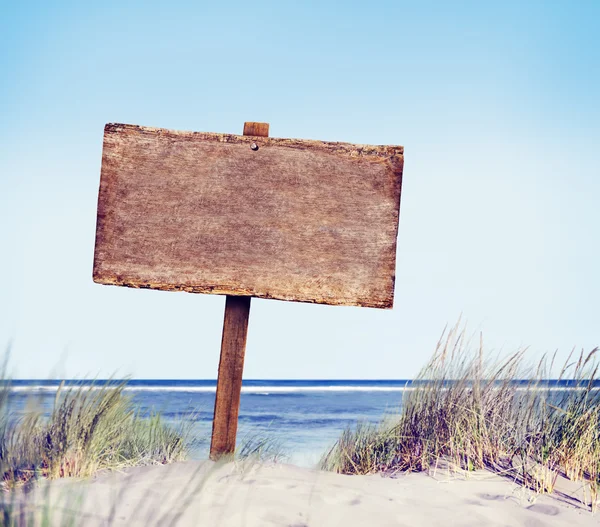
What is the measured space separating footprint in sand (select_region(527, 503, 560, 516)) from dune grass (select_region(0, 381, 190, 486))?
2.00 m

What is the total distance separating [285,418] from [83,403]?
7.99m

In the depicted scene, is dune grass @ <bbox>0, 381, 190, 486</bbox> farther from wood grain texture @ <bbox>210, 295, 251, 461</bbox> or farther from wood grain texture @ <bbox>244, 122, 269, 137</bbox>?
wood grain texture @ <bbox>244, 122, 269, 137</bbox>

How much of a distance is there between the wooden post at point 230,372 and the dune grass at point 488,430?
0.79 m

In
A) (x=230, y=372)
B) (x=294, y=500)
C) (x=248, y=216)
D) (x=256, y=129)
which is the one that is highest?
(x=256, y=129)

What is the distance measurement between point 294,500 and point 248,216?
56.6 inches

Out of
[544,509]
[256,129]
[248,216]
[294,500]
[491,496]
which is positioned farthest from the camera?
[256,129]

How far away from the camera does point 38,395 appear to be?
3172mm

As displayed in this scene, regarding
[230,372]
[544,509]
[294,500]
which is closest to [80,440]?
[230,372]

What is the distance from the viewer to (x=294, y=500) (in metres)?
2.82

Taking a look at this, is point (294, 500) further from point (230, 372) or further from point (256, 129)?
point (256, 129)

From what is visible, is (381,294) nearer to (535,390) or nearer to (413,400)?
(413,400)

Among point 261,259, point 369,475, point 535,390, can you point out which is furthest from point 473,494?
point 261,259

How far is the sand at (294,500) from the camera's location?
255 cm

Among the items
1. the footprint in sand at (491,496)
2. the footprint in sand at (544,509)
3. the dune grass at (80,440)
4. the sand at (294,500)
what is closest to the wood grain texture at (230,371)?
the sand at (294,500)
